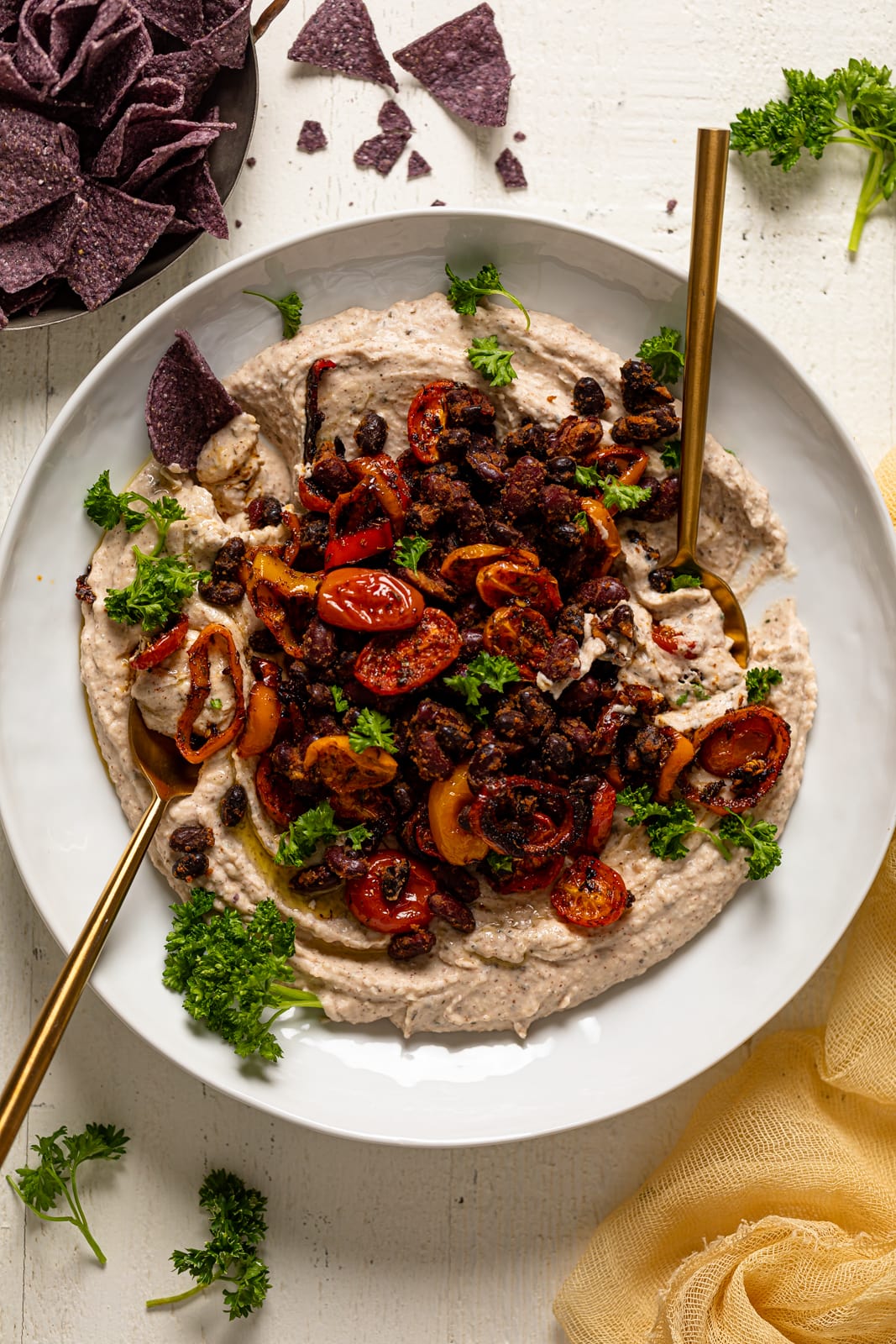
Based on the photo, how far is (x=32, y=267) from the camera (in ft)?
13.9

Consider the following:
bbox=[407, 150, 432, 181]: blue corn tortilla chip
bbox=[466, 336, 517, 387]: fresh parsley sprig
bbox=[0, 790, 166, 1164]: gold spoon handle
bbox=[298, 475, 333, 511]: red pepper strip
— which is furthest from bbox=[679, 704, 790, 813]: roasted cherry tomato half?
bbox=[407, 150, 432, 181]: blue corn tortilla chip

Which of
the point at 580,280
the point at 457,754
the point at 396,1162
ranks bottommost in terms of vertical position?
the point at 396,1162

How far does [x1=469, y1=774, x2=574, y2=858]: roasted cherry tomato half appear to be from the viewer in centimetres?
399

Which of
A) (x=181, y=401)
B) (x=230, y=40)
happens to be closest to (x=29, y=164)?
(x=230, y=40)

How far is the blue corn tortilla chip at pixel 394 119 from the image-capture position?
466 cm

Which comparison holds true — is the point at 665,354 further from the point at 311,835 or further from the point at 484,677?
the point at 311,835

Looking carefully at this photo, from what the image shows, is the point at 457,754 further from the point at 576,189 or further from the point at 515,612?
the point at 576,189

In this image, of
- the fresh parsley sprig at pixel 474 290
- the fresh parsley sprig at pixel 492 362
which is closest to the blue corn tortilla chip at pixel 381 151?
the fresh parsley sprig at pixel 474 290

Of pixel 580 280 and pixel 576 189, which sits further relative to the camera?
pixel 576 189

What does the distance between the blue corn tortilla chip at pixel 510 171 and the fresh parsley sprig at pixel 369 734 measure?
2.46m

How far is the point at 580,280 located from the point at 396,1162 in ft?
12.7

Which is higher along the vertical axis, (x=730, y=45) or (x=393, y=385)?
(x=730, y=45)

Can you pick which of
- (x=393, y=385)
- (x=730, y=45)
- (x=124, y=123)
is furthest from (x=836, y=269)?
(x=124, y=123)

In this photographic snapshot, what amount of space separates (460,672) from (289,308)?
1.63 metres
